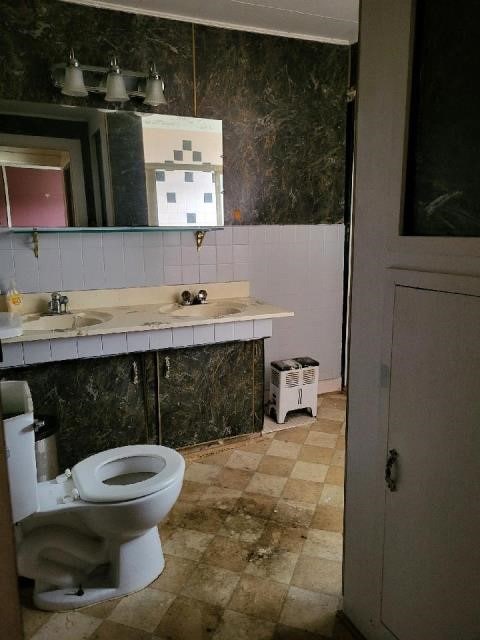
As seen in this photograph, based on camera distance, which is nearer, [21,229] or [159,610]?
[159,610]

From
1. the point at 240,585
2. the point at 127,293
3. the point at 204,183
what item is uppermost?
the point at 204,183

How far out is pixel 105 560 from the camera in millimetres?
1865

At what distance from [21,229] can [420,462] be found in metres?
2.39

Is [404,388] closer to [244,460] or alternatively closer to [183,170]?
[244,460]

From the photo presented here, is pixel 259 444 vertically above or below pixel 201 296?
below

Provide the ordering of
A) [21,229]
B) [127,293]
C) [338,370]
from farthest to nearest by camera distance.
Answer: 1. [338,370]
2. [127,293]
3. [21,229]

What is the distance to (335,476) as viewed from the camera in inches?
103

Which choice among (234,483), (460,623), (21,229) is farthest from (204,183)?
(460,623)

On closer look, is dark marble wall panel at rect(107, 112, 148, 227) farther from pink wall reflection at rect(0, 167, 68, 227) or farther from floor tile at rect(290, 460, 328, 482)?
floor tile at rect(290, 460, 328, 482)

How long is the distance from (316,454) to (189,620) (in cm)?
141

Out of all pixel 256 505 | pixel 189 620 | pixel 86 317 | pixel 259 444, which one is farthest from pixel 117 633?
pixel 86 317

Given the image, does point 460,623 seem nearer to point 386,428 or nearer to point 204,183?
point 386,428

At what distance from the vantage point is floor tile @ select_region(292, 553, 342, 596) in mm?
1812

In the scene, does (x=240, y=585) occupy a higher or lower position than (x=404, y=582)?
lower
